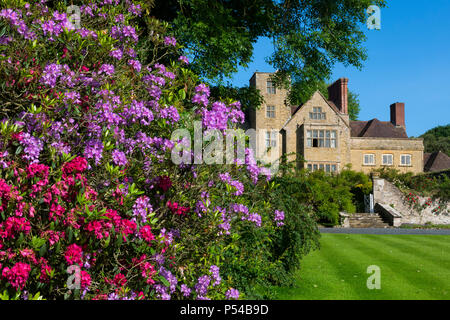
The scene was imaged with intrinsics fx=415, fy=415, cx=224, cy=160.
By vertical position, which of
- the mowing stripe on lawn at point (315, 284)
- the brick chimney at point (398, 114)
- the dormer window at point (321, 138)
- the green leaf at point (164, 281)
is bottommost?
the mowing stripe on lawn at point (315, 284)

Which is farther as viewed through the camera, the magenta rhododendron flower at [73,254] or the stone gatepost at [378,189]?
the stone gatepost at [378,189]

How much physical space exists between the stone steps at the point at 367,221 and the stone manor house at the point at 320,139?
1112cm

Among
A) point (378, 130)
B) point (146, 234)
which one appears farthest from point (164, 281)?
point (378, 130)

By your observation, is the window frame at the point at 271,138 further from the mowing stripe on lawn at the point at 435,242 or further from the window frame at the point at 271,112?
the mowing stripe on lawn at the point at 435,242

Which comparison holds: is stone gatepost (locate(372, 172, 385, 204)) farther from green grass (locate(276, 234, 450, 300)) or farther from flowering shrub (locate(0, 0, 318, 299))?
flowering shrub (locate(0, 0, 318, 299))

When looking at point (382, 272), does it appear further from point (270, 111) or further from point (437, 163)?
point (437, 163)

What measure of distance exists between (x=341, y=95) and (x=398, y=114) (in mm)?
9734

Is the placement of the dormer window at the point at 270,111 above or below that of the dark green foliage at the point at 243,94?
above

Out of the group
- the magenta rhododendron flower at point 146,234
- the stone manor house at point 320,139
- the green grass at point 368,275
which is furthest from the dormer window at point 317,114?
the magenta rhododendron flower at point 146,234

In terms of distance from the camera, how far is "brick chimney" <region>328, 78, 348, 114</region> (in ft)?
137

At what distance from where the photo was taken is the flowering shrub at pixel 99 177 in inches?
154

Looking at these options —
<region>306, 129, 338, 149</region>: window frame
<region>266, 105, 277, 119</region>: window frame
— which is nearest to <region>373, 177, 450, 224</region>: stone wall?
<region>306, 129, 338, 149</region>: window frame

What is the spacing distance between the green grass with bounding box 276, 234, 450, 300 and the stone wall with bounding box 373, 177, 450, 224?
13.0m

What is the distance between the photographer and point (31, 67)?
4707mm
